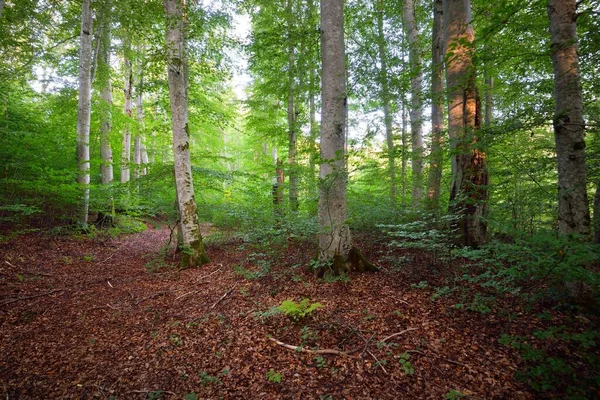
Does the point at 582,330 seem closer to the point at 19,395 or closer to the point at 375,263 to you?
the point at 375,263

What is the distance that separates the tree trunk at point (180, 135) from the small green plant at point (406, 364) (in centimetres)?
547

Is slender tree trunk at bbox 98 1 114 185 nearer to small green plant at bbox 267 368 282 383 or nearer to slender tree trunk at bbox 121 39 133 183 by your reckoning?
slender tree trunk at bbox 121 39 133 183

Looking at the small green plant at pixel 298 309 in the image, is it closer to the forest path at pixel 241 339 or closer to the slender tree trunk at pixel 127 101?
the forest path at pixel 241 339

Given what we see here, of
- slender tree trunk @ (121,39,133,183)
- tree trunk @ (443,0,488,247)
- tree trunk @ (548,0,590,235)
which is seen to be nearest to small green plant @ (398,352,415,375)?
tree trunk @ (548,0,590,235)

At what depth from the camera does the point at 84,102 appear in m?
9.73

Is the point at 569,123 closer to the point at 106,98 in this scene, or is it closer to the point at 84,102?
the point at 84,102

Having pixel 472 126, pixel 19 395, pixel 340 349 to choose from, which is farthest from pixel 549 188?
pixel 19 395

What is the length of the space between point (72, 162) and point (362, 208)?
1185 centimetres

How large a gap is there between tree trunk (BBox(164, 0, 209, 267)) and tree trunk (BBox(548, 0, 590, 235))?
7.03 m

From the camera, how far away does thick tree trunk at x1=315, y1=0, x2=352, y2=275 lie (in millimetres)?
4887

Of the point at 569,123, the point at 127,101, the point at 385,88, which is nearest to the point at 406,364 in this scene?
the point at 569,123

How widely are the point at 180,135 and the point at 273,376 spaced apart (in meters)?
5.92

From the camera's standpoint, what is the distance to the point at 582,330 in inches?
110

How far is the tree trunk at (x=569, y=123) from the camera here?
2.97 meters
